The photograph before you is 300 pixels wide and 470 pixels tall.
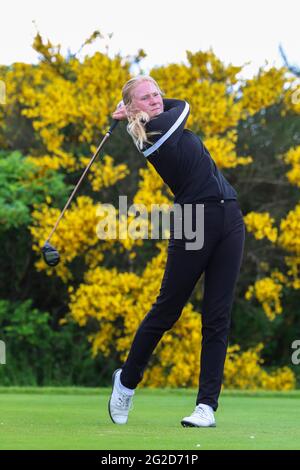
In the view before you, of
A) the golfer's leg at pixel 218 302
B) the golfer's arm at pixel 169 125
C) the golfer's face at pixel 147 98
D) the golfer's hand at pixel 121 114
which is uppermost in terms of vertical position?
the golfer's face at pixel 147 98

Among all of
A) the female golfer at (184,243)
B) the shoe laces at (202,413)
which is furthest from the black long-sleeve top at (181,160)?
the shoe laces at (202,413)

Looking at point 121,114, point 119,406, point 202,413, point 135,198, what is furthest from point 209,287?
point 135,198

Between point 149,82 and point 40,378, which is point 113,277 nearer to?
Answer: point 40,378

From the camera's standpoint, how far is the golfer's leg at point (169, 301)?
5.35m

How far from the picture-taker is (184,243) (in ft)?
17.5

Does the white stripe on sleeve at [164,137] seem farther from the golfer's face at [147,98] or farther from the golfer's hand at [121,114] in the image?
the golfer's hand at [121,114]

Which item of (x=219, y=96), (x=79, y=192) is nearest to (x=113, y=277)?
(x=79, y=192)

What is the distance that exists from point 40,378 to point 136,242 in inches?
78.5

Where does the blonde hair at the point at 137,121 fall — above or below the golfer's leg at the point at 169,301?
above

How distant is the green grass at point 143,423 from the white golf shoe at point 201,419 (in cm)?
5

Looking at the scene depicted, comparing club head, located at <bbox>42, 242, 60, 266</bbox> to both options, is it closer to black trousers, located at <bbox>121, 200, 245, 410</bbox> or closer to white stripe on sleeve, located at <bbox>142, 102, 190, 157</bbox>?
black trousers, located at <bbox>121, 200, 245, 410</bbox>

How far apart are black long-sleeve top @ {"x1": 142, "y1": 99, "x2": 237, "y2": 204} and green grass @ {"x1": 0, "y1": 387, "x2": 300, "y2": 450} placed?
116cm

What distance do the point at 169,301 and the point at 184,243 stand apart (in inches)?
12.2

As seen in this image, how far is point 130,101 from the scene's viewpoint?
542cm
